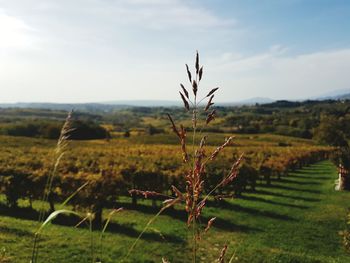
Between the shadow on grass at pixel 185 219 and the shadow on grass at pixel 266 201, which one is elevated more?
the shadow on grass at pixel 185 219

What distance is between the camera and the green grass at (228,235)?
18.3 m

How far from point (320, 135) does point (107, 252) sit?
145 ft

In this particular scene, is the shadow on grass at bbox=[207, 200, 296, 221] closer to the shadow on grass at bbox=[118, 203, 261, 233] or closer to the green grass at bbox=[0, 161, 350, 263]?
the green grass at bbox=[0, 161, 350, 263]

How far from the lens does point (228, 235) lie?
917 inches

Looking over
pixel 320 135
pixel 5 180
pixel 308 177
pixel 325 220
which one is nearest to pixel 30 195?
pixel 5 180

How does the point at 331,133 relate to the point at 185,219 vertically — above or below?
above

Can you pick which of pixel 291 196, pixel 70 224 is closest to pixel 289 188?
pixel 291 196

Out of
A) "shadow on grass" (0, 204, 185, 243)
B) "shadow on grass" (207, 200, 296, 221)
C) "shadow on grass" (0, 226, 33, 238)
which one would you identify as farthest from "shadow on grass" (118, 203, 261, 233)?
"shadow on grass" (0, 226, 33, 238)

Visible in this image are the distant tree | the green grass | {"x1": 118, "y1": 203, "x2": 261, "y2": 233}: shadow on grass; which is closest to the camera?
the green grass

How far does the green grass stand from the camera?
59.9ft

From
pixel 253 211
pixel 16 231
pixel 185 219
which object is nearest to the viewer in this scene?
pixel 16 231

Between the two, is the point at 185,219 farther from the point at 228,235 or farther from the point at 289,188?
the point at 289,188

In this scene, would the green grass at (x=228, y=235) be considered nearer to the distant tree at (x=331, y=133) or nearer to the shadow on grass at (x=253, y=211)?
the shadow on grass at (x=253, y=211)

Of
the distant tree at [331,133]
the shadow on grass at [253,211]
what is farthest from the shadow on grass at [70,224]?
the distant tree at [331,133]
